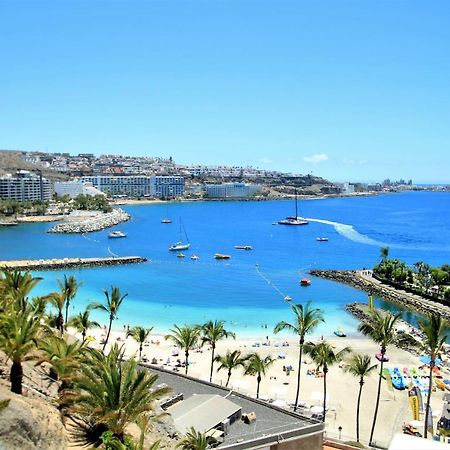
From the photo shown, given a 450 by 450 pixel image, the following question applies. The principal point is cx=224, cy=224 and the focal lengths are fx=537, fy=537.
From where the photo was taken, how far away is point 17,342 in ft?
48.3

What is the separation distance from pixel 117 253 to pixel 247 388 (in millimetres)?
58361

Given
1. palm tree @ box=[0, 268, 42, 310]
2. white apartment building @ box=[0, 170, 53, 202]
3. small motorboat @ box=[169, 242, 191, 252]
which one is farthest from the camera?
white apartment building @ box=[0, 170, 53, 202]

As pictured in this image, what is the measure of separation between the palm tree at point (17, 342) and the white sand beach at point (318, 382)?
14.9 meters

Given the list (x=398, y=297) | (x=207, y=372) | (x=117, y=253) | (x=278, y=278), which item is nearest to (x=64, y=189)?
(x=117, y=253)

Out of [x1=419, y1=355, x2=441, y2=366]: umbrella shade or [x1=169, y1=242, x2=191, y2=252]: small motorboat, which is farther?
[x1=169, y1=242, x2=191, y2=252]: small motorboat

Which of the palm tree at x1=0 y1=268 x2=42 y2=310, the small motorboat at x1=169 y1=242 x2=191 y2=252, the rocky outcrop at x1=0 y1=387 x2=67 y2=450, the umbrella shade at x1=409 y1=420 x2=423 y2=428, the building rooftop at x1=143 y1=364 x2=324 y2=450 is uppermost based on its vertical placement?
→ the palm tree at x1=0 y1=268 x2=42 y2=310

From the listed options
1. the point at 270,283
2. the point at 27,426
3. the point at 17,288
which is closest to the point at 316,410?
the point at 17,288

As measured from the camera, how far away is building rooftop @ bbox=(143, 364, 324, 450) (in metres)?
16.5

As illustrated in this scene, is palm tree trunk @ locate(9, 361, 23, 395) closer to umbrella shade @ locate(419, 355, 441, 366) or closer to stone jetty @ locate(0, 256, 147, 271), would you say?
umbrella shade @ locate(419, 355, 441, 366)

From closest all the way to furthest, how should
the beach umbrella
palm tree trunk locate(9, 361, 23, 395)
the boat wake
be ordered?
palm tree trunk locate(9, 361, 23, 395) → the beach umbrella → the boat wake

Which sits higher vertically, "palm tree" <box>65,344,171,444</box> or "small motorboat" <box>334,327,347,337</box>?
"palm tree" <box>65,344,171,444</box>

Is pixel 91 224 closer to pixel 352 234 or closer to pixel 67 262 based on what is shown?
pixel 67 262

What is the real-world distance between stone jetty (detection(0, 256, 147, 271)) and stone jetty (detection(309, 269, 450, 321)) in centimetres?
2691

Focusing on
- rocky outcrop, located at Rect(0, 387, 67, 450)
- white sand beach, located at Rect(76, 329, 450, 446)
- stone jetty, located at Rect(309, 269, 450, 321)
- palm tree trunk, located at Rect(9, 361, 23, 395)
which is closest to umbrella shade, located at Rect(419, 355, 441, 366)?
white sand beach, located at Rect(76, 329, 450, 446)
